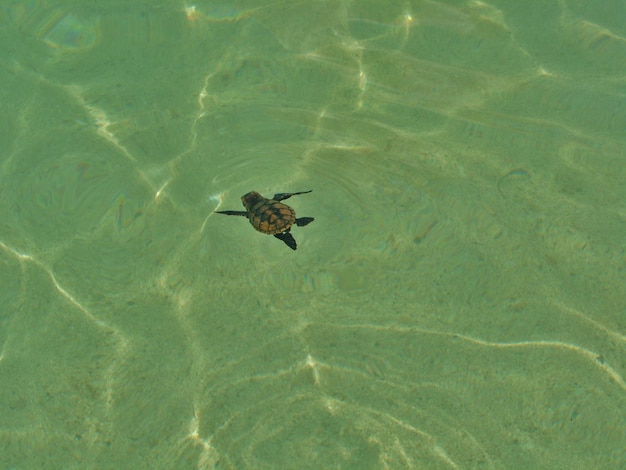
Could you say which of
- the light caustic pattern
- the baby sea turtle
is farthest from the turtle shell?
the light caustic pattern

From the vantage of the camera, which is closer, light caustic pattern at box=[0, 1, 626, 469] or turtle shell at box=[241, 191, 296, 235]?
light caustic pattern at box=[0, 1, 626, 469]

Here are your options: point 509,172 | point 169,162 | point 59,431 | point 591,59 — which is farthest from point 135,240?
point 591,59

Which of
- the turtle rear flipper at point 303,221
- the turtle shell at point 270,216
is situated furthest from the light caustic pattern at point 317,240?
the turtle shell at point 270,216

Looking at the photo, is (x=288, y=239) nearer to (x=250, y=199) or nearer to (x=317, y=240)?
(x=317, y=240)

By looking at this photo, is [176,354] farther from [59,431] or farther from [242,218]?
[242,218]

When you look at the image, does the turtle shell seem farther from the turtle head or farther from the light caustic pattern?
the light caustic pattern

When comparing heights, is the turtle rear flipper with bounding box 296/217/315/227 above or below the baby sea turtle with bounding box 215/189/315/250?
below
